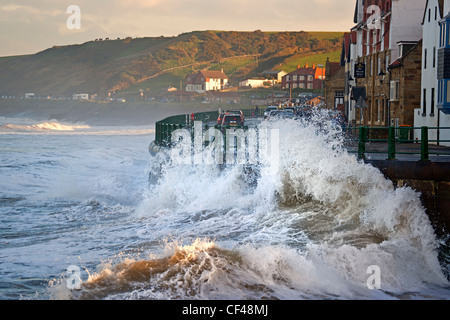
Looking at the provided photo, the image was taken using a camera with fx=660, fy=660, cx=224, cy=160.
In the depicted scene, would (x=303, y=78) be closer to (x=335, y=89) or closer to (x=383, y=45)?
(x=335, y=89)

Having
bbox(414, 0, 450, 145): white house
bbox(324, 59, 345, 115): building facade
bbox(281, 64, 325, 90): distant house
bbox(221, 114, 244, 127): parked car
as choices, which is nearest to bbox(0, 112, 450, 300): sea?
bbox(414, 0, 450, 145): white house

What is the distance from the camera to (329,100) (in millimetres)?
79812

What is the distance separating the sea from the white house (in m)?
11.9

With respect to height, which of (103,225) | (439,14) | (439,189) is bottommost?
(103,225)

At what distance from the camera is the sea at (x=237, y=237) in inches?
434

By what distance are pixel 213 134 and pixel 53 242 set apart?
12.2 meters

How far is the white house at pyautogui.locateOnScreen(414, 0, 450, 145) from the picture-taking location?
3083cm

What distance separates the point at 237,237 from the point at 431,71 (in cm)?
2148

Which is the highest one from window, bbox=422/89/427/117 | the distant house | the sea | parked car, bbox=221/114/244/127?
the distant house

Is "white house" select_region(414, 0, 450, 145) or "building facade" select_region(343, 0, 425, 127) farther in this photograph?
"building facade" select_region(343, 0, 425, 127)

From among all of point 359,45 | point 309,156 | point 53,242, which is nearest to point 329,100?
point 359,45

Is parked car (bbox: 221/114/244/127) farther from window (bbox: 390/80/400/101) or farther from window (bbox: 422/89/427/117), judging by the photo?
window (bbox: 422/89/427/117)

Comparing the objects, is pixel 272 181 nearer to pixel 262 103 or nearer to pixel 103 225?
pixel 103 225

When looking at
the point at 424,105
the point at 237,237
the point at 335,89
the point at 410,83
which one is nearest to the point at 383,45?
the point at 410,83
